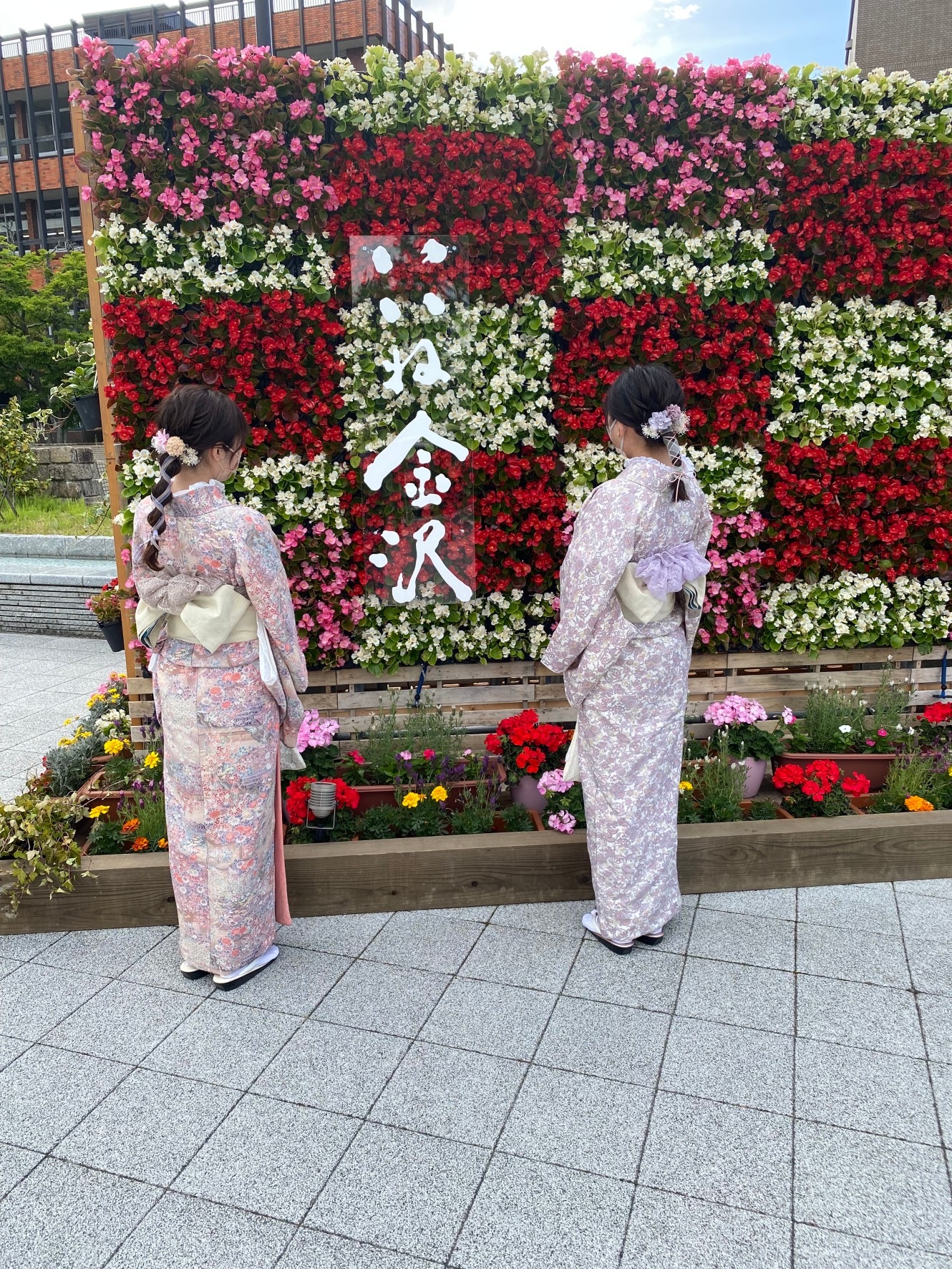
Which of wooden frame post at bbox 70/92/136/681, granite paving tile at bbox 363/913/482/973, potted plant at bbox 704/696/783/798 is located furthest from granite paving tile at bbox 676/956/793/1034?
wooden frame post at bbox 70/92/136/681

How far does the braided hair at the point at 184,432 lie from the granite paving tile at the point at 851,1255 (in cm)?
250

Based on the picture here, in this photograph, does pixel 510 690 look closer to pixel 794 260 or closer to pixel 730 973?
pixel 730 973

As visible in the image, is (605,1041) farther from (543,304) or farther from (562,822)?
(543,304)

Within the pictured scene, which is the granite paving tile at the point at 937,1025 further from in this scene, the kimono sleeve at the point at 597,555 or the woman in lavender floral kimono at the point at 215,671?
the kimono sleeve at the point at 597,555

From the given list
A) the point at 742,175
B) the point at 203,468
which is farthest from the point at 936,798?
the point at 203,468

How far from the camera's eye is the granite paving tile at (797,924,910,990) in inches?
120

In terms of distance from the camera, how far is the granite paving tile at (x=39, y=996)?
2832 millimetres

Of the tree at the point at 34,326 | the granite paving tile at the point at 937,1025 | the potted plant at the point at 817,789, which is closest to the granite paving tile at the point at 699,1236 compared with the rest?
the granite paving tile at the point at 937,1025

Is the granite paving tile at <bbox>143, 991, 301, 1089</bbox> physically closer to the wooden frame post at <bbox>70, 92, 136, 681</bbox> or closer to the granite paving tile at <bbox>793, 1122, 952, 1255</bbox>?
the granite paving tile at <bbox>793, 1122, 952, 1255</bbox>

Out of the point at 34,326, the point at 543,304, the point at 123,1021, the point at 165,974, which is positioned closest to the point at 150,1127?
the point at 123,1021

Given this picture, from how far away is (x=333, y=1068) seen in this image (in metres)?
2.62

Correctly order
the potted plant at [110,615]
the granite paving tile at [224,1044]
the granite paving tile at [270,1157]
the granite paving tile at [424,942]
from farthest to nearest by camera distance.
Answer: the potted plant at [110,615]
the granite paving tile at [424,942]
the granite paving tile at [224,1044]
the granite paving tile at [270,1157]

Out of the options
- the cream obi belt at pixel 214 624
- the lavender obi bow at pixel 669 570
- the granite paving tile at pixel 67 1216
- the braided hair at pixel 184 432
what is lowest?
the granite paving tile at pixel 67 1216

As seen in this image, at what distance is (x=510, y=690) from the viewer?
4363 millimetres
